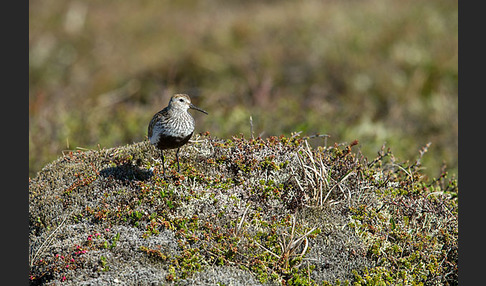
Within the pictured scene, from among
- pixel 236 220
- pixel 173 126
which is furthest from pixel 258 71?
pixel 236 220

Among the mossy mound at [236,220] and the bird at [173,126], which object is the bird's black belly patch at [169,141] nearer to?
the bird at [173,126]

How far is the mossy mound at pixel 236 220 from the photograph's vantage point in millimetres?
5617

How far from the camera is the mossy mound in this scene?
5.62 m

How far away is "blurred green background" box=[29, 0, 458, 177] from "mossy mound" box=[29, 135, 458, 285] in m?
3.11

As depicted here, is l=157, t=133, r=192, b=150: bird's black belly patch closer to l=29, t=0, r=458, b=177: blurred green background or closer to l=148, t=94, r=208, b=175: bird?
l=148, t=94, r=208, b=175: bird

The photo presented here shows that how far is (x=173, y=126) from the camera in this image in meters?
6.16

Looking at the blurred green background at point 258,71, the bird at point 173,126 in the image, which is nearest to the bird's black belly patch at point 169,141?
the bird at point 173,126

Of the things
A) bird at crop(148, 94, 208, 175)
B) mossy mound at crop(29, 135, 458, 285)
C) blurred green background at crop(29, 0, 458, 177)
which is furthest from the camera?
blurred green background at crop(29, 0, 458, 177)

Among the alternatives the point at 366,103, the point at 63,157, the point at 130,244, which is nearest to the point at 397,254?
the point at 130,244

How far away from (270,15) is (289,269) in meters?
15.6

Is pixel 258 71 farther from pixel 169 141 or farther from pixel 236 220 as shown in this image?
pixel 236 220

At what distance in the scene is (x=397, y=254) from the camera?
6.15 m

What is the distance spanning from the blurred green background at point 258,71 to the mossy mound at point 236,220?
3114 mm

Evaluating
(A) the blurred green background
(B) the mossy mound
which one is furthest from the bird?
(A) the blurred green background
